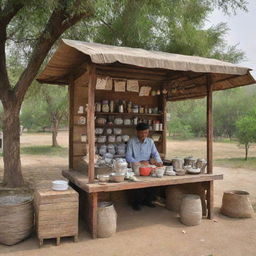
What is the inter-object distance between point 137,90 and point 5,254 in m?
3.39

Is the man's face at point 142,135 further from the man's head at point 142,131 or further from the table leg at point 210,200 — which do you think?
the table leg at point 210,200

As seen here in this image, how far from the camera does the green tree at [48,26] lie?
5098mm

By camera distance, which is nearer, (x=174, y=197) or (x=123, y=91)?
(x=174, y=197)

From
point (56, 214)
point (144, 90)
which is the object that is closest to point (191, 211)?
point (56, 214)

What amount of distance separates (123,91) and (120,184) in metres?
2.03

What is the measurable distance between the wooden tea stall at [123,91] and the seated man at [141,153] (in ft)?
1.75

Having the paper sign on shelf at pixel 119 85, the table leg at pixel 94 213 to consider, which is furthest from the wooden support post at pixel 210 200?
the paper sign on shelf at pixel 119 85

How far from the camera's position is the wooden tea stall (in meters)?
3.46

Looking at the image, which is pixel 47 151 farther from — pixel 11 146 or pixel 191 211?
pixel 191 211

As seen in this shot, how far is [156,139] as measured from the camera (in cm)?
559

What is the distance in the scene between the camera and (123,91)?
16.2 feet

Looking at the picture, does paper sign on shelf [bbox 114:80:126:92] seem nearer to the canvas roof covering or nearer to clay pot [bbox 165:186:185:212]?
the canvas roof covering

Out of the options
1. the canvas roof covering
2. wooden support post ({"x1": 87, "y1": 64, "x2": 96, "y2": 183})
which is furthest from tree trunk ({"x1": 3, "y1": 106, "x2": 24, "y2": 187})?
wooden support post ({"x1": 87, "y1": 64, "x2": 96, "y2": 183})

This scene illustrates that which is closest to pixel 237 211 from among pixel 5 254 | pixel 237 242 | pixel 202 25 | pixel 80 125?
pixel 237 242
